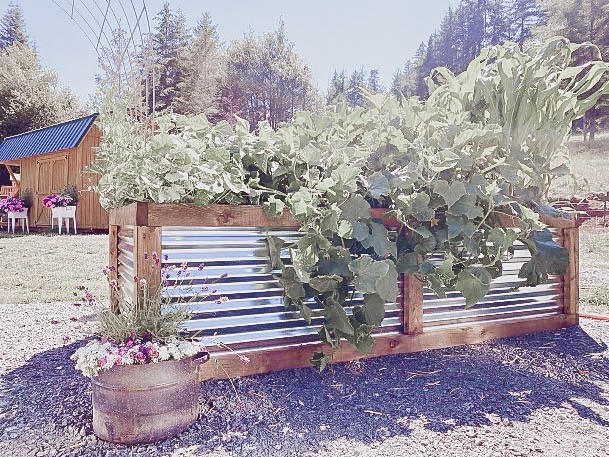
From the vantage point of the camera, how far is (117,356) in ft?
4.79

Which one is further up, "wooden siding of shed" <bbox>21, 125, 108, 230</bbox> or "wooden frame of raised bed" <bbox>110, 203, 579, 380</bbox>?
"wooden siding of shed" <bbox>21, 125, 108, 230</bbox>

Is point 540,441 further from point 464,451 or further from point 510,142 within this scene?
point 510,142

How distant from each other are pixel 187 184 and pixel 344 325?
2.59 ft

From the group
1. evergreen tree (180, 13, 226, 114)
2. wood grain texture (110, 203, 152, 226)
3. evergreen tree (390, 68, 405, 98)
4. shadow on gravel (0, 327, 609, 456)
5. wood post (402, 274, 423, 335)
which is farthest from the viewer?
evergreen tree (390, 68, 405, 98)

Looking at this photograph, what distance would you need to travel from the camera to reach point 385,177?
1939 millimetres

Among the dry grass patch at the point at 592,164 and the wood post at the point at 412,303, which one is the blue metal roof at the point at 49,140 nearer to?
the wood post at the point at 412,303

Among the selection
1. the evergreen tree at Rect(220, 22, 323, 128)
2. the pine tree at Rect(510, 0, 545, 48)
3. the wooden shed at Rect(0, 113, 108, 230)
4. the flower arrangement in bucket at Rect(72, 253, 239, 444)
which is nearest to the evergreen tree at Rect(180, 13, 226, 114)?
the evergreen tree at Rect(220, 22, 323, 128)

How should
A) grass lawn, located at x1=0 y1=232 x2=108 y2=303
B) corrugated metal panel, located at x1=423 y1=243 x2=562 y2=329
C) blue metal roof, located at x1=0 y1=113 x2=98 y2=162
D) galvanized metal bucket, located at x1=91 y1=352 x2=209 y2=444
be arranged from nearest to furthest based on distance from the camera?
galvanized metal bucket, located at x1=91 y1=352 x2=209 y2=444 < corrugated metal panel, located at x1=423 y1=243 x2=562 y2=329 < grass lawn, located at x1=0 y1=232 x2=108 y2=303 < blue metal roof, located at x1=0 y1=113 x2=98 y2=162

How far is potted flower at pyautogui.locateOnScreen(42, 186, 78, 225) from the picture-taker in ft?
30.7

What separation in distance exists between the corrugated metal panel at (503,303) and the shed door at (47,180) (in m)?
9.74

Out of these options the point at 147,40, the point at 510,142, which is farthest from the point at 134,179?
the point at 510,142

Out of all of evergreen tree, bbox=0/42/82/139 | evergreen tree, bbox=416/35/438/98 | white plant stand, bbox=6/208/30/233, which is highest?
evergreen tree, bbox=416/35/438/98

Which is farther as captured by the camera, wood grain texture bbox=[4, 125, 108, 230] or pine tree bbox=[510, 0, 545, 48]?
pine tree bbox=[510, 0, 545, 48]

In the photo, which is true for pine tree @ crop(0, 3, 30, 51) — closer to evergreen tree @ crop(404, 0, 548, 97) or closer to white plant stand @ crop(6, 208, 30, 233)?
white plant stand @ crop(6, 208, 30, 233)
